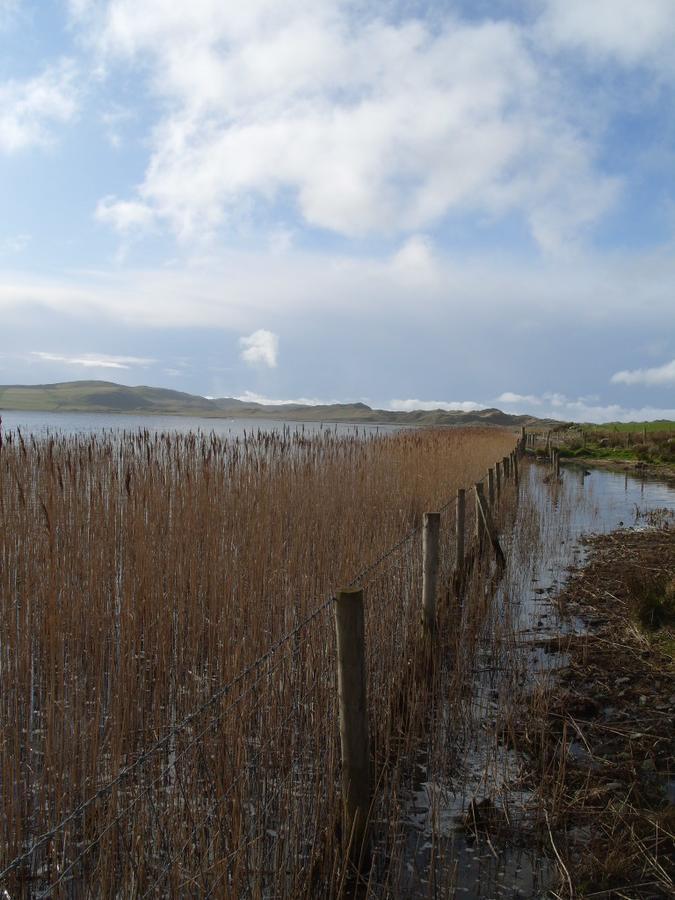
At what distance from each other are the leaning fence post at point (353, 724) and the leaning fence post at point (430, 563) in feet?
6.67

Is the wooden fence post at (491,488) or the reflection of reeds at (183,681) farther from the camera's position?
the wooden fence post at (491,488)

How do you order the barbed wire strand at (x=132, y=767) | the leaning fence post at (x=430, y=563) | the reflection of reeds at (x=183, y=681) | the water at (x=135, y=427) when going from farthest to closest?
the water at (x=135, y=427) < the leaning fence post at (x=430, y=563) < the reflection of reeds at (x=183, y=681) < the barbed wire strand at (x=132, y=767)

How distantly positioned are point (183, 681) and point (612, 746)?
2.35 m

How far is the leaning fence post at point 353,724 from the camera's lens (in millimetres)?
2365

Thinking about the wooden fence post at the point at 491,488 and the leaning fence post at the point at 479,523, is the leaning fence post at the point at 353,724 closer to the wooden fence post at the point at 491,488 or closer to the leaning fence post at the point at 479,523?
the leaning fence post at the point at 479,523

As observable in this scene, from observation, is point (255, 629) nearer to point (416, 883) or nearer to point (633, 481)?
point (416, 883)

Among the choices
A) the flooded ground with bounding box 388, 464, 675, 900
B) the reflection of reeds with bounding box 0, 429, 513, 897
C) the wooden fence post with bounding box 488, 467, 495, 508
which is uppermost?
the wooden fence post with bounding box 488, 467, 495, 508

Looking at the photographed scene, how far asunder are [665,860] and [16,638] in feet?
9.85

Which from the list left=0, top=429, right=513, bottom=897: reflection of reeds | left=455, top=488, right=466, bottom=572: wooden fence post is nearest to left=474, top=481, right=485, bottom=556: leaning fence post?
left=455, top=488, right=466, bottom=572: wooden fence post

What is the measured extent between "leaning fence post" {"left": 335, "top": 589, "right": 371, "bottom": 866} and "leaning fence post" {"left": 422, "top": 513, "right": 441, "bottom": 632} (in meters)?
2.03

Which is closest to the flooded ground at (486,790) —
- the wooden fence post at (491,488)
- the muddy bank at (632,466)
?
the wooden fence post at (491,488)

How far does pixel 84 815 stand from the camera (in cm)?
226

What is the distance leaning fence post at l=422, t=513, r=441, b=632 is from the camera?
4.38 meters

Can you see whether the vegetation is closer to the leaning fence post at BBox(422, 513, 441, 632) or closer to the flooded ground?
the flooded ground
